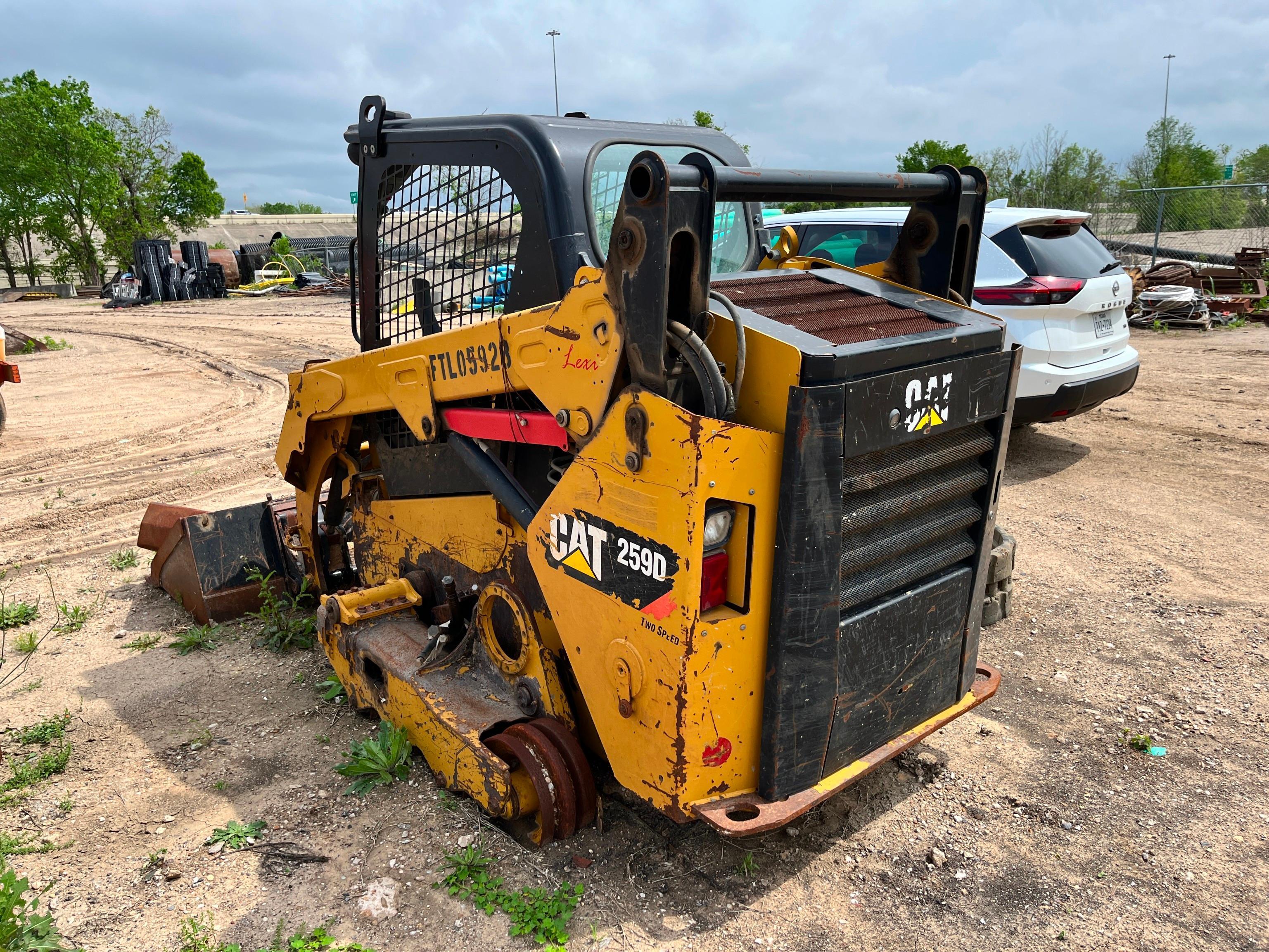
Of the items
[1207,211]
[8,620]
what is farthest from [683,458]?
[1207,211]

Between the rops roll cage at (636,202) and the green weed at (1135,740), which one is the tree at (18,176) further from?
the green weed at (1135,740)

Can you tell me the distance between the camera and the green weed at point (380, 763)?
311 cm

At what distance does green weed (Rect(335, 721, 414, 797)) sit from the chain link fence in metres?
17.4

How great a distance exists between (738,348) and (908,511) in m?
0.74

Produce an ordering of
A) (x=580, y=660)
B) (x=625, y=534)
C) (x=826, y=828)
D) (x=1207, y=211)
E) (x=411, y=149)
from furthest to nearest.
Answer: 1. (x=1207, y=211)
2. (x=411, y=149)
3. (x=826, y=828)
4. (x=580, y=660)
5. (x=625, y=534)

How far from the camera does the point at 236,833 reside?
291cm

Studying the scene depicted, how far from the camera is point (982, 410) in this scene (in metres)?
2.61

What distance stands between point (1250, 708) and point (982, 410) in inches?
84.0

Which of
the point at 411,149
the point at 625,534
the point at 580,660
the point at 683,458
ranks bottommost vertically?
the point at 580,660

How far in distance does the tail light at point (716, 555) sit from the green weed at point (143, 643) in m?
3.44

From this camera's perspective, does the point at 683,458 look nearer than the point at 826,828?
Yes

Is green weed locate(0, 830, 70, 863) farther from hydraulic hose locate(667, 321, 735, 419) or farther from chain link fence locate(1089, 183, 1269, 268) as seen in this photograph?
chain link fence locate(1089, 183, 1269, 268)

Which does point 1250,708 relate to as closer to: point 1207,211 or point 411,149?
point 411,149

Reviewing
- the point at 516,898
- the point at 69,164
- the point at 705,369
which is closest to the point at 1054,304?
the point at 705,369
